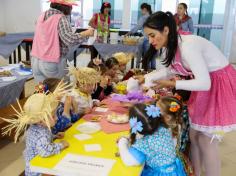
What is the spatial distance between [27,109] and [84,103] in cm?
79

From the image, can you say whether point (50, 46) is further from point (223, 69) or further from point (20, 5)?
point (20, 5)

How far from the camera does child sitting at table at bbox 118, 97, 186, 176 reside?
139 cm

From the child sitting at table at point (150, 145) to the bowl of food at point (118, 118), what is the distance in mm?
358

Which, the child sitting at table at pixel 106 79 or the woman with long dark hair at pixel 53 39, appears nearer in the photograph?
the woman with long dark hair at pixel 53 39

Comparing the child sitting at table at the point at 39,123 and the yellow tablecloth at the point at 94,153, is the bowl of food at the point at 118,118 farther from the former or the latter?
the child sitting at table at the point at 39,123

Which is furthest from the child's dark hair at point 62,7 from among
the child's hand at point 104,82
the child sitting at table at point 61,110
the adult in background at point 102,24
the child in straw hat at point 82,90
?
the adult in background at point 102,24

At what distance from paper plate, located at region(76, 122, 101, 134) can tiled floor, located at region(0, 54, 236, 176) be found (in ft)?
3.17

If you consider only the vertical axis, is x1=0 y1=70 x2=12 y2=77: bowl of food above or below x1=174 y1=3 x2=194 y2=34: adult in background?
below

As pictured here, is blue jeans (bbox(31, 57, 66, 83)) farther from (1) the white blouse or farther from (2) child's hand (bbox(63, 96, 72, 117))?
(1) the white blouse

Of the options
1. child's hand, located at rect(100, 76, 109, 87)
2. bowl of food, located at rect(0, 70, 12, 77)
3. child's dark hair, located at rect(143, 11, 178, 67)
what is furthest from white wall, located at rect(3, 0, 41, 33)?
child's dark hair, located at rect(143, 11, 178, 67)

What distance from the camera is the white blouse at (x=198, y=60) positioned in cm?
151

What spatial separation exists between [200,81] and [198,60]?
0.37ft

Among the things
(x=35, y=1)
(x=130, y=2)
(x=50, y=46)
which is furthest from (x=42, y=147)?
(x=35, y=1)

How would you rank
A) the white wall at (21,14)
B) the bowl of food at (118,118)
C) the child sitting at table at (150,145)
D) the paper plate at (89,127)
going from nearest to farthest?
the child sitting at table at (150,145)
the paper plate at (89,127)
the bowl of food at (118,118)
the white wall at (21,14)
